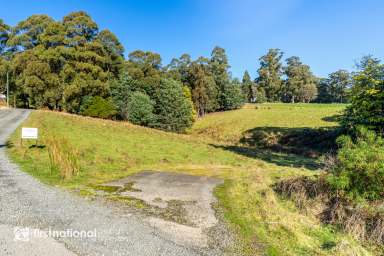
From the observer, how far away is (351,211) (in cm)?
608

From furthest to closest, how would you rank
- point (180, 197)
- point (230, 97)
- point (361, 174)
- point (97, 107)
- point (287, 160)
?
Answer: point (230, 97)
point (97, 107)
point (287, 160)
point (180, 197)
point (361, 174)

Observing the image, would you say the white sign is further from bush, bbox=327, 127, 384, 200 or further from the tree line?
the tree line

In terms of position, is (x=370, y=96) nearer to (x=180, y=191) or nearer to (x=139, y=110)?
(x=180, y=191)

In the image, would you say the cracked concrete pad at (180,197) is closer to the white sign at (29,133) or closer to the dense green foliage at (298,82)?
the white sign at (29,133)

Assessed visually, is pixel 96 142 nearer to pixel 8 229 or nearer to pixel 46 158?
pixel 46 158

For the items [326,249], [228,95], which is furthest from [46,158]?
[228,95]

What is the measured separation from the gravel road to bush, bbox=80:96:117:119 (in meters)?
27.9

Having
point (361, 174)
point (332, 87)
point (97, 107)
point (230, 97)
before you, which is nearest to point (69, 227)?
point (361, 174)

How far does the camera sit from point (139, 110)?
3416cm

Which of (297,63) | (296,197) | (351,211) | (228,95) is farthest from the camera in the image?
(297,63)

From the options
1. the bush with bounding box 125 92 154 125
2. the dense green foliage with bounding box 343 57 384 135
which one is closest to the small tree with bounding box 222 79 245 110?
the bush with bounding box 125 92 154 125

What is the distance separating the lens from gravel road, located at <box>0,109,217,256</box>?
171 inches

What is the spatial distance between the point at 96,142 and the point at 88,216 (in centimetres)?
1157

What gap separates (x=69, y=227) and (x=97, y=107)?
31.1m
